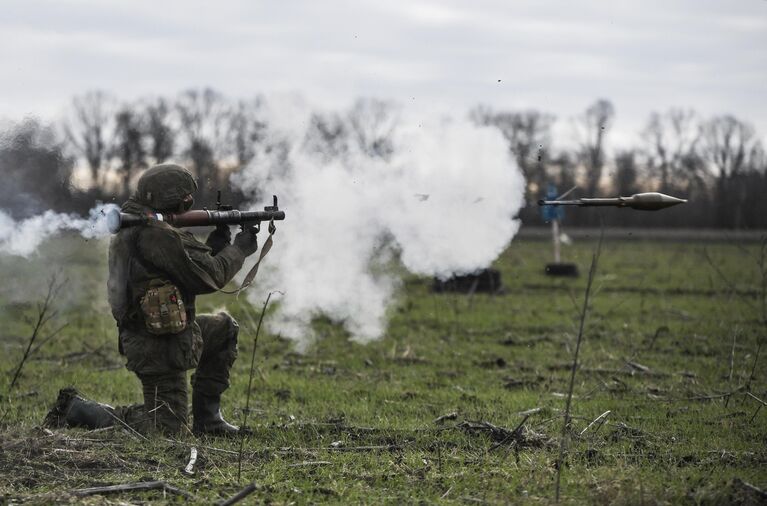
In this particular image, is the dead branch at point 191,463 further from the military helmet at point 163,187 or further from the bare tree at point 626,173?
the bare tree at point 626,173

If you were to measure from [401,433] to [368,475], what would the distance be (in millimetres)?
1288

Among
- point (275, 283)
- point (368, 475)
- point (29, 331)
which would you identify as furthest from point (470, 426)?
point (29, 331)

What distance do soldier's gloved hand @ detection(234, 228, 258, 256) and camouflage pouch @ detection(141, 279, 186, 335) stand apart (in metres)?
0.75

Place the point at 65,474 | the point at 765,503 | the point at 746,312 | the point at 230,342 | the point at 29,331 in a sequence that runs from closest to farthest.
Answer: the point at 765,503, the point at 65,474, the point at 230,342, the point at 29,331, the point at 746,312

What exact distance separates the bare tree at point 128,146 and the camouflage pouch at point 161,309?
255 inches

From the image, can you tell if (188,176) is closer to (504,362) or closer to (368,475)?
(368,475)

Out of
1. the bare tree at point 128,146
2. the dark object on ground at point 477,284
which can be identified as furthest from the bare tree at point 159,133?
the dark object on ground at point 477,284

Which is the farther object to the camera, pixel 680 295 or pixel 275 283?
pixel 680 295

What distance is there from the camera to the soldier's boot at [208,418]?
25.7 feet

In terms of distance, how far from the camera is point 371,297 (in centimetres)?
1137

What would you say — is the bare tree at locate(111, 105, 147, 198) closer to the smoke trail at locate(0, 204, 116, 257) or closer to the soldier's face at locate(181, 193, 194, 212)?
the smoke trail at locate(0, 204, 116, 257)

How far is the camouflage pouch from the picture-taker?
7.23 metres

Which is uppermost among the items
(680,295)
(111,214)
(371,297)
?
(111,214)

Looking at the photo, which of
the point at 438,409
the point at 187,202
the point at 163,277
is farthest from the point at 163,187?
the point at 438,409
